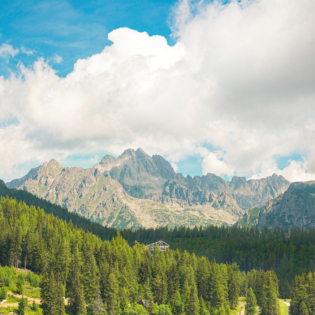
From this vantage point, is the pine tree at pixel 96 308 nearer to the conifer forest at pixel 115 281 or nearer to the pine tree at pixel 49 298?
the conifer forest at pixel 115 281

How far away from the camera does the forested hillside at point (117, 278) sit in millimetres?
90812

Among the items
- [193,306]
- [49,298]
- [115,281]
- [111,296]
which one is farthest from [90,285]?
[193,306]

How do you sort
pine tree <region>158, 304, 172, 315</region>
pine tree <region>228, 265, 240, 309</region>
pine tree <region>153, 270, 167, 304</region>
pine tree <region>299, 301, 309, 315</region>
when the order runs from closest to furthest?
pine tree <region>158, 304, 172, 315</region>, pine tree <region>153, 270, 167, 304</region>, pine tree <region>299, 301, 309, 315</region>, pine tree <region>228, 265, 240, 309</region>

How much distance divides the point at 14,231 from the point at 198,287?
255 ft

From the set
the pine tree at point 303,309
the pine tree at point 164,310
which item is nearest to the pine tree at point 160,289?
the pine tree at point 164,310

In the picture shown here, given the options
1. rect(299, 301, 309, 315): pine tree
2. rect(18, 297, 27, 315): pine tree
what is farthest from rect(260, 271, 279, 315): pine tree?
rect(18, 297, 27, 315): pine tree

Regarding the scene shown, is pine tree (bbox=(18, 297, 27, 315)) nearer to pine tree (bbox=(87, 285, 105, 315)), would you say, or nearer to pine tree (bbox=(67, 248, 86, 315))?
pine tree (bbox=(67, 248, 86, 315))

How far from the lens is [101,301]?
90.1 m

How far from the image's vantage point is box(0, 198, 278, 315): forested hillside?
9081 cm

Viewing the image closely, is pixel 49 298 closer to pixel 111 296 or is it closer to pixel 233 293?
pixel 111 296

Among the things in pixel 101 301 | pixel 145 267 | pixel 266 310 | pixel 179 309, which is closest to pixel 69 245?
pixel 145 267

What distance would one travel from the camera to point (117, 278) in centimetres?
10325

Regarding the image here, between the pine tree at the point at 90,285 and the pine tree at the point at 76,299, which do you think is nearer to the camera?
the pine tree at the point at 76,299

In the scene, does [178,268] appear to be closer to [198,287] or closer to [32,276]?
[198,287]
